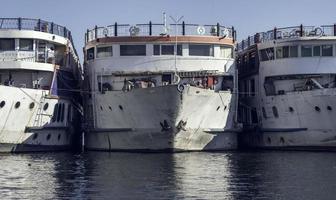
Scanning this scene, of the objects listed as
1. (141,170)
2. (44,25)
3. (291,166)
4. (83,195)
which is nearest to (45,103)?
(44,25)

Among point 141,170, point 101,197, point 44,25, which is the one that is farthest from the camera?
point 44,25

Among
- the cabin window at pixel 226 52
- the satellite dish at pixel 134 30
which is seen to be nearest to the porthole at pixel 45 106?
the satellite dish at pixel 134 30

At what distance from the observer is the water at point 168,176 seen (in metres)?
26.0

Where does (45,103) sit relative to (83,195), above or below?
above

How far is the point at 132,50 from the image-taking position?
48375 millimetres

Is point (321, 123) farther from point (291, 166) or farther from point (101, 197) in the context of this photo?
point (101, 197)

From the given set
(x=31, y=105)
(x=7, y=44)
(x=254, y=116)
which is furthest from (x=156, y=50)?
(x=7, y=44)

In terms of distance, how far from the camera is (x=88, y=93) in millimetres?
50844

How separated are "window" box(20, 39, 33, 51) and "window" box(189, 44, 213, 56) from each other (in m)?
11.8

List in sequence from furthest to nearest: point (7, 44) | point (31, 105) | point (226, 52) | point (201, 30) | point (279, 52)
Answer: point (279, 52) → point (226, 52) → point (7, 44) → point (201, 30) → point (31, 105)

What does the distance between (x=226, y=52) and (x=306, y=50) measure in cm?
595

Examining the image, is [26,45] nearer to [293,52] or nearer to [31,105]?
[31,105]

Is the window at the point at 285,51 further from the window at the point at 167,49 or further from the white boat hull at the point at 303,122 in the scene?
the window at the point at 167,49

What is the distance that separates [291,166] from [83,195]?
14171 mm
